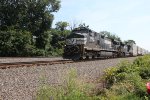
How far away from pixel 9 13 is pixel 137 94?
1699 inches

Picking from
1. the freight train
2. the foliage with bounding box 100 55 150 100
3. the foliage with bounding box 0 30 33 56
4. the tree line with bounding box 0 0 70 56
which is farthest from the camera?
the tree line with bounding box 0 0 70 56

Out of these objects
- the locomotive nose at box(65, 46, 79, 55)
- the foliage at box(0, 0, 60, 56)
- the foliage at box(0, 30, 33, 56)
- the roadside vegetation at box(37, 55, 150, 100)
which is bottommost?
the roadside vegetation at box(37, 55, 150, 100)

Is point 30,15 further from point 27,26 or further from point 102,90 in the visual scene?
point 102,90

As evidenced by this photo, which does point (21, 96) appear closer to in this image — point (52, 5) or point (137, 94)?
point (137, 94)

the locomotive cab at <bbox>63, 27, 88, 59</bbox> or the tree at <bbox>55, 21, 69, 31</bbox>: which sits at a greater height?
the tree at <bbox>55, 21, 69, 31</bbox>

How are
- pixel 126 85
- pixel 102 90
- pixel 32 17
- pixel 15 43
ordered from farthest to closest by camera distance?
pixel 32 17, pixel 15 43, pixel 126 85, pixel 102 90

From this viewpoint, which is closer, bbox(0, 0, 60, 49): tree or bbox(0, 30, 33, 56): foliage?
bbox(0, 30, 33, 56): foliage

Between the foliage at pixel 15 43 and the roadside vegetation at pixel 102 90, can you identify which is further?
the foliage at pixel 15 43

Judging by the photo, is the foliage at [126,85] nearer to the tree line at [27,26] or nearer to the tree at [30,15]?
the tree line at [27,26]

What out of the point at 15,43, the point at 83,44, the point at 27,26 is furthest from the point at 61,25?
the point at 83,44

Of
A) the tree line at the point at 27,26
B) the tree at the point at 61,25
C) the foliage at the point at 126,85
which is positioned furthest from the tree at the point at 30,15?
the foliage at the point at 126,85

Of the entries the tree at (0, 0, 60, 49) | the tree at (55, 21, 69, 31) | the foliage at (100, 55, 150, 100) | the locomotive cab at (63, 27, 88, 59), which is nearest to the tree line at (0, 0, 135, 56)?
the tree at (0, 0, 60, 49)

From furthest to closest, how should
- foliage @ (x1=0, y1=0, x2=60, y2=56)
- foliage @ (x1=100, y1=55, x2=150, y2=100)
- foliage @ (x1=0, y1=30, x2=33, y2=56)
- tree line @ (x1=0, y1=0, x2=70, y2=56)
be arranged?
foliage @ (x1=0, y1=0, x2=60, y2=56), tree line @ (x1=0, y1=0, x2=70, y2=56), foliage @ (x1=0, y1=30, x2=33, y2=56), foliage @ (x1=100, y1=55, x2=150, y2=100)

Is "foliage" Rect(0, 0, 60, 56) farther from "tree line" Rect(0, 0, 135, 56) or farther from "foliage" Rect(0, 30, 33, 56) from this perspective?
"foliage" Rect(0, 30, 33, 56)
